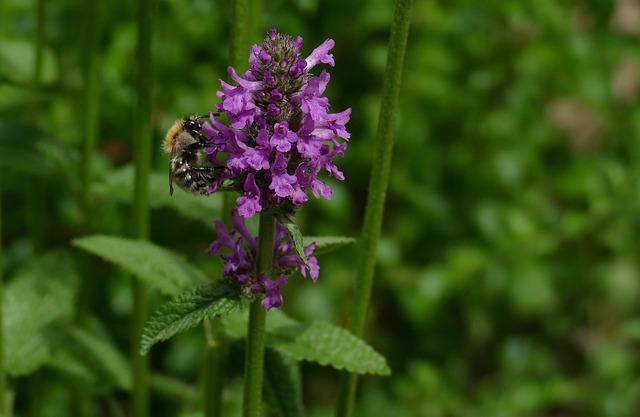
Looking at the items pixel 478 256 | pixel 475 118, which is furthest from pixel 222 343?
pixel 475 118

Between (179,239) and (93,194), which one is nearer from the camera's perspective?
(93,194)

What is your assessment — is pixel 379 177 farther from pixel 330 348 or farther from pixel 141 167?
pixel 141 167

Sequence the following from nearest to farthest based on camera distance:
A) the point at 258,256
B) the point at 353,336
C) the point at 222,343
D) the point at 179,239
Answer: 1. the point at 258,256
2. the point at 353,336
3. the point at 222,343
4. the point at 179,239

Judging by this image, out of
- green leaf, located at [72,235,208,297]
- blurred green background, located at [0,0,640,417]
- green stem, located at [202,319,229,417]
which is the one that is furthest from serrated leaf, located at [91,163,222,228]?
blurred green background, located at [0,0,640,417]

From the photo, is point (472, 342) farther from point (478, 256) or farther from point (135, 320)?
point (135, 320)

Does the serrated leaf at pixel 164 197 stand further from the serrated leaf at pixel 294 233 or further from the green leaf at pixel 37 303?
the serrated leaf at pixel 294 233

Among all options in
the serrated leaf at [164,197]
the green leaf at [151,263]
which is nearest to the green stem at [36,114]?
the serrated leaf at [164,197]
